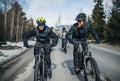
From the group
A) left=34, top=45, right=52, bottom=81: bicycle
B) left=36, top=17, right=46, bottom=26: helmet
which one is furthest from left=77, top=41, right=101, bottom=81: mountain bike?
left=36, top=17, right=46, bottom=26: helmet

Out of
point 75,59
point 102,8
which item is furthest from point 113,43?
point 75,59

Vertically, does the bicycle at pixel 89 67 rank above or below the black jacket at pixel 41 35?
below

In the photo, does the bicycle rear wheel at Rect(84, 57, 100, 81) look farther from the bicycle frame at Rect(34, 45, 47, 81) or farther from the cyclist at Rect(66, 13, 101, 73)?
the bicycle frame at Rect(34, 45, 47, 81)

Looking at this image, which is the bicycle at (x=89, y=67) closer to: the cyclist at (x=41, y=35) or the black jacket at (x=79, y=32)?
the black jacket at (x=79, y=32)

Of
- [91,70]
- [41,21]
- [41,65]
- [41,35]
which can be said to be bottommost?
[91,70]

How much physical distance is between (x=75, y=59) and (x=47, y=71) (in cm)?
139

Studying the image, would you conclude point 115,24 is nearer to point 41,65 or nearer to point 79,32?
point 79,32

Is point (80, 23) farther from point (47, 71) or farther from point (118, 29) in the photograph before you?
point (118, 29)

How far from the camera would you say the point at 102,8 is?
61.7m

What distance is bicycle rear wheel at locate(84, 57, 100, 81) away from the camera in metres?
6.98

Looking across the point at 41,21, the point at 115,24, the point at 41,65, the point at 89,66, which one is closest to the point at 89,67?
the point at 89,66

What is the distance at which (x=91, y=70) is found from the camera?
7414 mm

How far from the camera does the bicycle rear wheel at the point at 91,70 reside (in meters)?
6.98

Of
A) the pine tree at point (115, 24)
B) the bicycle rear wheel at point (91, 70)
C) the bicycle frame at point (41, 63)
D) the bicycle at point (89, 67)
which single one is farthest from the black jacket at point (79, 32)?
the pine tree at point (115, 24)
